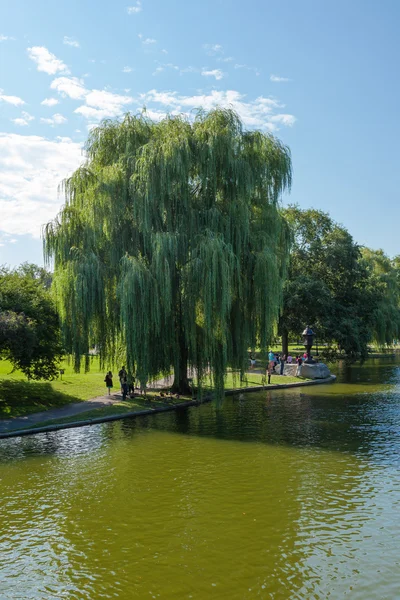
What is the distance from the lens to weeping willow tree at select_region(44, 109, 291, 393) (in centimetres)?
2117

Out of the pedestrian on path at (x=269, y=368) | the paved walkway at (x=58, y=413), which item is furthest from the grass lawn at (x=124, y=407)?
the pedestrian on path at (x=269, y=368)

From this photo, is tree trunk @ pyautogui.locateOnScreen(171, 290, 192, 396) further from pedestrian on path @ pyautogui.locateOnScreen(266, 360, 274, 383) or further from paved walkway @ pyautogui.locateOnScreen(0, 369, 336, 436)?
pedestrian on path @ pyautogui.locateOnScreen(266, 360, 274, 383)

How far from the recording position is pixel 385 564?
30.3 ft

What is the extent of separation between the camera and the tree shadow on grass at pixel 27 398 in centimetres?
2278

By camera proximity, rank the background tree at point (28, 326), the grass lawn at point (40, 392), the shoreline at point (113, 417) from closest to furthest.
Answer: the shoreline at point (113, 417)
the background tree at point (28, 326)
the grass lawn at point (40, 392)

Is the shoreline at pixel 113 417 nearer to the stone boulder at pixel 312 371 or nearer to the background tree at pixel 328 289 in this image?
the stone boulder at pixel 312 371

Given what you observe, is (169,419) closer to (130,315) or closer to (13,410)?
(130,315)

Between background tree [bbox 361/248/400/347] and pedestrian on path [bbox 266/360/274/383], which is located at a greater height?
background tree [bbox 361/248/400/347]

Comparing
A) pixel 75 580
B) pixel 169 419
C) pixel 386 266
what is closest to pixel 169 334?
pixel 169 419

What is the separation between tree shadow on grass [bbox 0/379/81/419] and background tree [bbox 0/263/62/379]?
47.3 inches

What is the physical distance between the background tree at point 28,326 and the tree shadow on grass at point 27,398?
1202 millimetres

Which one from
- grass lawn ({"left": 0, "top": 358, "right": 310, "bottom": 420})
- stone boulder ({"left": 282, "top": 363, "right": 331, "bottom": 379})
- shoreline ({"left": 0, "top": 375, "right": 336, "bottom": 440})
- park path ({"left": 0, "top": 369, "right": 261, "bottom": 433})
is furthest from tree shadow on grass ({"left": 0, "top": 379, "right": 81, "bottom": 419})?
stone boulder ({"left": 282, "top": 363, "right": 331, "bottom": 379})

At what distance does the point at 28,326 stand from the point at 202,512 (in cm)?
1193

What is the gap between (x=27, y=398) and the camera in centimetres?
2498
